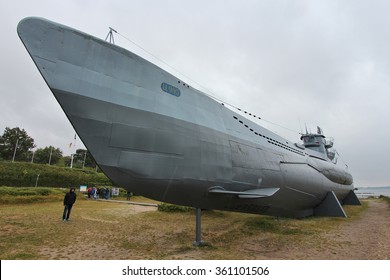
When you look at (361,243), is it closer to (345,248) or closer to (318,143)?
(345,248)

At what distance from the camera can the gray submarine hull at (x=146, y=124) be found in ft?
15.4

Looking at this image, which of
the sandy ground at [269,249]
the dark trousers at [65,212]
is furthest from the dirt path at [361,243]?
the dark trousers at [65,212]

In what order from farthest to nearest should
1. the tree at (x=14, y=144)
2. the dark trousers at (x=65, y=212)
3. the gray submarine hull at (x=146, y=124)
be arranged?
the tree at (x=14, y=144) < the dark trousers at (x=65, y=212) < the gray submarine hull at (x=146, y=124)

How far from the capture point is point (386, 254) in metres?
6.50

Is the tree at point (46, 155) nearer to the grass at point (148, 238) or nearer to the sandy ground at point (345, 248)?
the grass at point (148, 238)

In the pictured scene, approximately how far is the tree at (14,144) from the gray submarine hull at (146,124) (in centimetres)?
6475

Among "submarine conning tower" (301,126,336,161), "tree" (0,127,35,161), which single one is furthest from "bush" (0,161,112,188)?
"tree" (0,127,35,161)

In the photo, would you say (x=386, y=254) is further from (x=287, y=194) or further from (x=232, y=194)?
(x=232, y=194)

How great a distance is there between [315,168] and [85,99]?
11.3 metres

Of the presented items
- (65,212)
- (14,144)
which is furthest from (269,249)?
(14,144)

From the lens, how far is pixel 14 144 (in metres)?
59.6

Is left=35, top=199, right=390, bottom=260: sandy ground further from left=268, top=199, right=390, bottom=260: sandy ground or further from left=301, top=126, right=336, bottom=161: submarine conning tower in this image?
left=301, top=126, right=336, bottom=161: submarine conning tower

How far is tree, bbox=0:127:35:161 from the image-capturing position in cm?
5891

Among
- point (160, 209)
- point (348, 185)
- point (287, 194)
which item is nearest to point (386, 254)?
point (287, 194)
